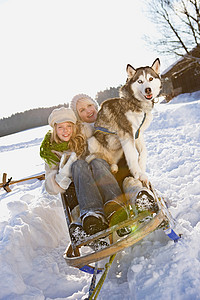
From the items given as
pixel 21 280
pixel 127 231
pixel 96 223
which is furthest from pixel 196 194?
pixel 21 280

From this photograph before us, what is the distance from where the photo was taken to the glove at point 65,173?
2416mm

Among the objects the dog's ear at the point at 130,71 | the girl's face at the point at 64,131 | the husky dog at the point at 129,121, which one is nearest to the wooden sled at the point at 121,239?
the husky dog at the point at 129,121

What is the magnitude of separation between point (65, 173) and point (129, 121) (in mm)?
937

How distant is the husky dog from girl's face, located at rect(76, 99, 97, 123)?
374 millimetres

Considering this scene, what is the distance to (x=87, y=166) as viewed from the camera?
233 centimetres

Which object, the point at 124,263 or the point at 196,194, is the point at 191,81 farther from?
the point at 124,263

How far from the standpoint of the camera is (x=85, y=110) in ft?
10.3

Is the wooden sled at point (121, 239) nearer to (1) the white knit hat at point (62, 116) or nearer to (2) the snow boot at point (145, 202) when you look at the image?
(2) the snow boot at point (145, 202)

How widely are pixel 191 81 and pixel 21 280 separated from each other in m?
19.7

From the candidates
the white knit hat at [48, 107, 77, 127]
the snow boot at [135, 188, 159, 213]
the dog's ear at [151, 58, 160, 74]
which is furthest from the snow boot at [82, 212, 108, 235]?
the dog's ear at [151, 58, 160, 74]

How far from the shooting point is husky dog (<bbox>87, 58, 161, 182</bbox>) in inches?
102

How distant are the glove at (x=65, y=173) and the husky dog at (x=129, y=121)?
22cm

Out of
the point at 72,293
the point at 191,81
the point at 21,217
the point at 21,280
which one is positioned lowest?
the point at 72,293

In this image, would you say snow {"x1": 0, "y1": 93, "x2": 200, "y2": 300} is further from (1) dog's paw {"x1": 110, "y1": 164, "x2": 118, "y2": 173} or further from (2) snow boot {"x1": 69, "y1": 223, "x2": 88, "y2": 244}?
(1) dog's paw {"x1": 110, "y1": 164, "x2": 118, "y2": 173}
